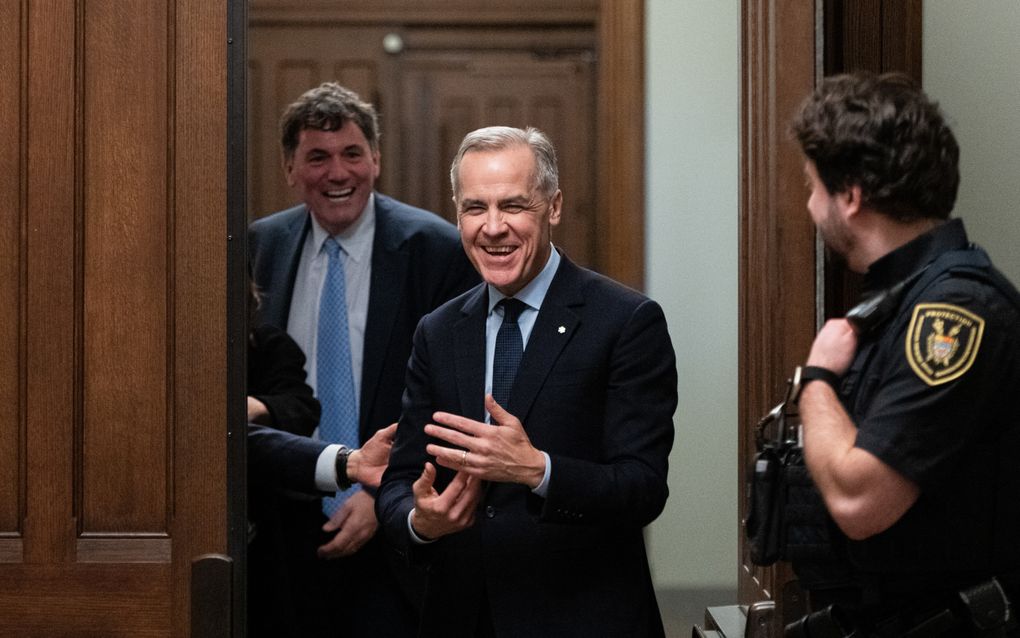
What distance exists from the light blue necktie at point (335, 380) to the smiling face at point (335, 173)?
215 mm

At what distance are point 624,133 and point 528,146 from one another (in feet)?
8.84

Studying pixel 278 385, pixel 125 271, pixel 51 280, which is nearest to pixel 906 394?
pixel 125 271

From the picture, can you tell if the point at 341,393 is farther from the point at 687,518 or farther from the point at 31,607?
the point at 687,518

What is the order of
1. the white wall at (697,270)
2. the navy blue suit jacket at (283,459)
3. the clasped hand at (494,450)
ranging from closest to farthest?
1. the clasped hand at (494,450)
2. the navy blue suit jacket at (283,459)
3. the white wall at (697,270)

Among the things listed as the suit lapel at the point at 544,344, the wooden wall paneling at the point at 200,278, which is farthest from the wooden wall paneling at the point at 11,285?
the suit lapel at the point at 544,344

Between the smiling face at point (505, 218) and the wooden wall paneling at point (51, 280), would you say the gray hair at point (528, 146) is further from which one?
the wooden wall paneling at point (51, 280)

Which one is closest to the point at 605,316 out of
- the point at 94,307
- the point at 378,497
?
the point at 378,497

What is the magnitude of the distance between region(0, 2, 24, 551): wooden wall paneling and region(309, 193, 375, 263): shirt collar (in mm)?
1040

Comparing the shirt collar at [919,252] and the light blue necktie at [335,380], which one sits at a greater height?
the shirt collar at [919,252]

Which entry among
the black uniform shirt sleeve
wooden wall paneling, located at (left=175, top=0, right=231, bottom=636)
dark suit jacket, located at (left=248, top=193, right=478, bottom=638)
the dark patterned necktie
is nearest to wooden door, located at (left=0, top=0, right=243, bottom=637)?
wooden wall paneling, located at (left=175, top=0, right=231, bottom=636)

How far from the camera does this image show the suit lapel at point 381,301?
10.2 feet

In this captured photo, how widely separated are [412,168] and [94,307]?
304cm

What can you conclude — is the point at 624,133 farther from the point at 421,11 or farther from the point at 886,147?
the point at 886,147

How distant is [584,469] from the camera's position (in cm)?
206
